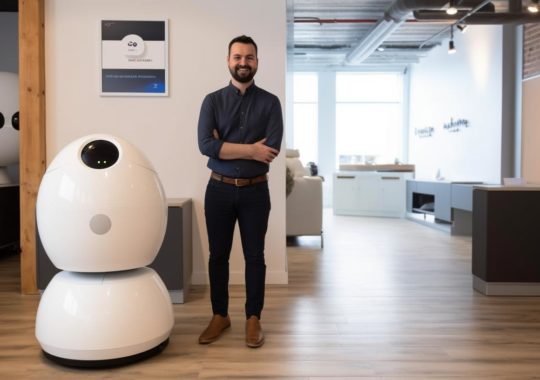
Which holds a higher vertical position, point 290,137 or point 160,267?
point 290,137

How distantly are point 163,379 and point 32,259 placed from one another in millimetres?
2009

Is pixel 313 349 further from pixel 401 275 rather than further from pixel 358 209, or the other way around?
pixel 358 209

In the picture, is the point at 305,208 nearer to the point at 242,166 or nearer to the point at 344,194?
the point at 242,166

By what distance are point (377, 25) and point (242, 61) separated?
5876mm

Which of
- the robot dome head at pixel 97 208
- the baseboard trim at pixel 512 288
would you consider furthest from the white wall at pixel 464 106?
the robot dome head at pixel 97 208

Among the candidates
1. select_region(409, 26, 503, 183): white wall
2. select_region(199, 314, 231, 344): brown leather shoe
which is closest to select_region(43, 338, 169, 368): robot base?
select_region(199, 314, 231, 344): brown leather shoe

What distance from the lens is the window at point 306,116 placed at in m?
12.0

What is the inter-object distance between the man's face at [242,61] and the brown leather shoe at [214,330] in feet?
4.14

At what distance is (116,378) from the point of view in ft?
7.06

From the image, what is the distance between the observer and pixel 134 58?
378cm

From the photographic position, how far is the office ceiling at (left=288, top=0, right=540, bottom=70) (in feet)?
21.0

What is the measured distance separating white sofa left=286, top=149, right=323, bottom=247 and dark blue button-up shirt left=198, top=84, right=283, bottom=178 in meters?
3.41

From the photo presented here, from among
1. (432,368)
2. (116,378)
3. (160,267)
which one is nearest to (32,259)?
(160,267)

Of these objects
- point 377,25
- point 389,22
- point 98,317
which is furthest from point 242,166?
point 377,25
